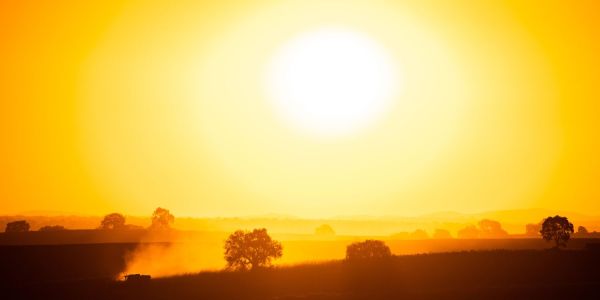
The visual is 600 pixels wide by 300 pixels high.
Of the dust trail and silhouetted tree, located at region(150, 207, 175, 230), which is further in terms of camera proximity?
silhouetted tree, located at region(150, 207, 175, 230)

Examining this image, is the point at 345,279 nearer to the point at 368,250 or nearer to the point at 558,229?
the point at 368,250

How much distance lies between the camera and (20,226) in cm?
14825

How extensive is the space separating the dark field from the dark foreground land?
12 cm

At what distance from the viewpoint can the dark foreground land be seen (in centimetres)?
7369

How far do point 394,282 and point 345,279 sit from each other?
6523 mm

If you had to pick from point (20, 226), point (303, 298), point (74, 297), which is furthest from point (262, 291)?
point (20, 226)

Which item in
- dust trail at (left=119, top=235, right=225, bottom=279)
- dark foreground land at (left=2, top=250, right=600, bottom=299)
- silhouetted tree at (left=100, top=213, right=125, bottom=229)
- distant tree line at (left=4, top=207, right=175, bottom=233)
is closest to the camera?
dark foreground land at (left=2, top=250, right=600, bottom=299)

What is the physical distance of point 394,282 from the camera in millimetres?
81312

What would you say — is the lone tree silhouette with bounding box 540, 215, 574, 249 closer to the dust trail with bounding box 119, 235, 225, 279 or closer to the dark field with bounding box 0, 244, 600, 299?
the dark field with bounding box 0, 244, 600, 299

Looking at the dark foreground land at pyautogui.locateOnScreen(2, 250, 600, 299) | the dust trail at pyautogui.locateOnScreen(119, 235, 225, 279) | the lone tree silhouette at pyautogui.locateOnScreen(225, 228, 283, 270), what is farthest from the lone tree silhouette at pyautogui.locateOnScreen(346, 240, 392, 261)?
the dust trail at pyautogui.locateOnScreen(119, 235, 225, 279)

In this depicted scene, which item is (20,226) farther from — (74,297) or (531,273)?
(531,273)

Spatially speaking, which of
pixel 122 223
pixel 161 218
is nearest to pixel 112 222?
pixel 122 223

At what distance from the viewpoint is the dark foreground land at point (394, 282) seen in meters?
73.7

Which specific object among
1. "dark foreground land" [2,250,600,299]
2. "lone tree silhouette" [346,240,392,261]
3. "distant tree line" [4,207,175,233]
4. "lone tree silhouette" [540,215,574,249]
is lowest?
"dark foreground land" [2,250,600,299]
